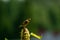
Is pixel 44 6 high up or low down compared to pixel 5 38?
up

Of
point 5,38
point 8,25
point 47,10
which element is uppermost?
point 47,10

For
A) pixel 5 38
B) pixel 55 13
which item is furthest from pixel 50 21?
pixel 5 38

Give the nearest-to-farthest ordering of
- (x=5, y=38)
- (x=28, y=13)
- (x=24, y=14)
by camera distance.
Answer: (x=5, y=38) → (x=28, y=13) → (x=24, y=14)

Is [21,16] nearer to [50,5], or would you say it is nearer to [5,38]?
[50,5]

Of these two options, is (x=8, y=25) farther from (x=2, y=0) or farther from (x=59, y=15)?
(x=59, y=15)

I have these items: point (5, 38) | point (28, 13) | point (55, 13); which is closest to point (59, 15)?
point (55, 13)

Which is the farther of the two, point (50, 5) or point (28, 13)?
point (50, 5)

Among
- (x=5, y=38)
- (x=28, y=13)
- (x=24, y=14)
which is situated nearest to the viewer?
(x=5, y=38)
